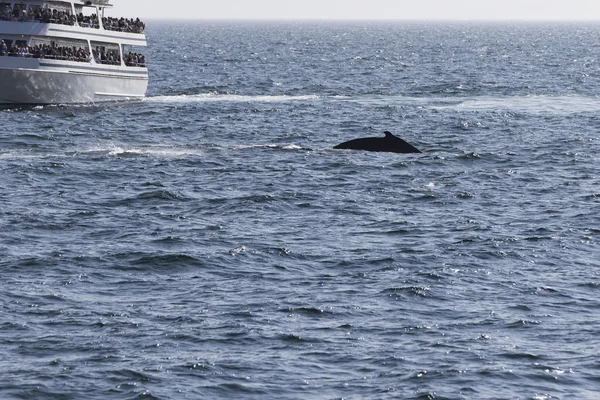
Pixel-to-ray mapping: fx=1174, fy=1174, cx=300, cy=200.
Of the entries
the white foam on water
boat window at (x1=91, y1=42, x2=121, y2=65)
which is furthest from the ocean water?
the white foam on water

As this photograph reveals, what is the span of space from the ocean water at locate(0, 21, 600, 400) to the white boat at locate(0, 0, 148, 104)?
14.5ft

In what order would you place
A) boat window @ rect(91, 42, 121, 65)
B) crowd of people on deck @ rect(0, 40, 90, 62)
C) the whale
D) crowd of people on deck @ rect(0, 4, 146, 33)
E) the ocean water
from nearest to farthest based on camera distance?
the ocean water → the whale → crowd of people on deck @ rect(0, 40, 90, 62) → crowd of people on deck @ rect(0, 4, 146, 33) → boat window @ rect(91, 42, 121, 65)

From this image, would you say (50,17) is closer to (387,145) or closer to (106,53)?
(106,53)

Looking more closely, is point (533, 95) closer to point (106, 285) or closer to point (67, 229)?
point (67, 229)

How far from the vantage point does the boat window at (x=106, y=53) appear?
271 ft

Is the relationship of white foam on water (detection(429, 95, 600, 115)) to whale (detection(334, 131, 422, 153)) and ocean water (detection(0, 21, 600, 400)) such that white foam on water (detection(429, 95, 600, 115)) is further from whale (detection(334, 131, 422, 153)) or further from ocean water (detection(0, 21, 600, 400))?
whale (detection(334, 131, 422, 153))

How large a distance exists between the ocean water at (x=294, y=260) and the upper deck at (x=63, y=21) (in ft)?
22.0

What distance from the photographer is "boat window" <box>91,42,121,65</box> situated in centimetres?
8256

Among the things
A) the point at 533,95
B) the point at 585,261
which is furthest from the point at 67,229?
the point at 533,95

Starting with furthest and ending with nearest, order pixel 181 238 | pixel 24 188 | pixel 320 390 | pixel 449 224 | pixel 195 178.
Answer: pixel 195 178, pixel 24 188, pixel 449 224, pixel 181 238, pixel 320 390

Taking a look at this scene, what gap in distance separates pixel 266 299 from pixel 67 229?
36.8ft

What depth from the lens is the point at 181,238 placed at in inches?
1523

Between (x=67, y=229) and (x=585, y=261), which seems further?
(x=67, y=229)

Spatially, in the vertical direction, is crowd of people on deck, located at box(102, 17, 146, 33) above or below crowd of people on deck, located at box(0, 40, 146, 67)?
above
